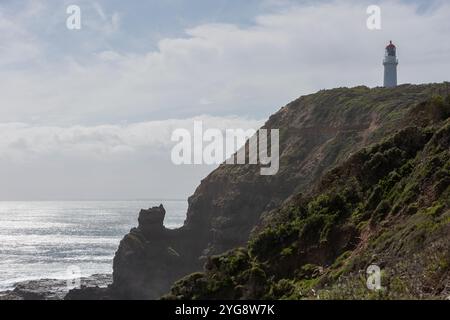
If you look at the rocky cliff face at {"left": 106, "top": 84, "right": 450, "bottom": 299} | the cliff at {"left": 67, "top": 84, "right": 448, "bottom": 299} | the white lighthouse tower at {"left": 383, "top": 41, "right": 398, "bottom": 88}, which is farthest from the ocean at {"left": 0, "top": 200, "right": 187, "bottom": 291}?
the white lighthouse tower at {"left": 383, "top": 41, "right": 398, "bottom": 88}

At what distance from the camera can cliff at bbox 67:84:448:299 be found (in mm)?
24828

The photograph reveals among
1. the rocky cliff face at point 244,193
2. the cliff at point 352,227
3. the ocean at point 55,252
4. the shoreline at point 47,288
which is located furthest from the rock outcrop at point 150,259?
the cliff at point 352,227

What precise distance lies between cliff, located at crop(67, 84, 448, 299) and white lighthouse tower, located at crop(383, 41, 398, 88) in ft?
24.6

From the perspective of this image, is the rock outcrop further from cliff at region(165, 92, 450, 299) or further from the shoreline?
cliff at region(165, 92, 450, 299)

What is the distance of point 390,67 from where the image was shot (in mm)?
99312

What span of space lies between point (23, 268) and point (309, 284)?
95456mm

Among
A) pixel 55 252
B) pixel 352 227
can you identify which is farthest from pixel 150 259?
pixel 55 252

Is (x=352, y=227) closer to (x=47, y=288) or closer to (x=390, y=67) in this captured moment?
(x=47, y=288)

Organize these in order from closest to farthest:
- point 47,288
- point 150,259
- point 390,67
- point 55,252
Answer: point 150,259 < point 47,288 < point 390,67 < point 55,252

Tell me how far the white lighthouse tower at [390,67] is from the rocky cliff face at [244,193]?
12.4 metres

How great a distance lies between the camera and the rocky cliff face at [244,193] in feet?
235

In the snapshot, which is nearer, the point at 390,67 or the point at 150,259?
the point at 150,259

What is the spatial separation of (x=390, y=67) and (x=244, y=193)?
40.3 meters
